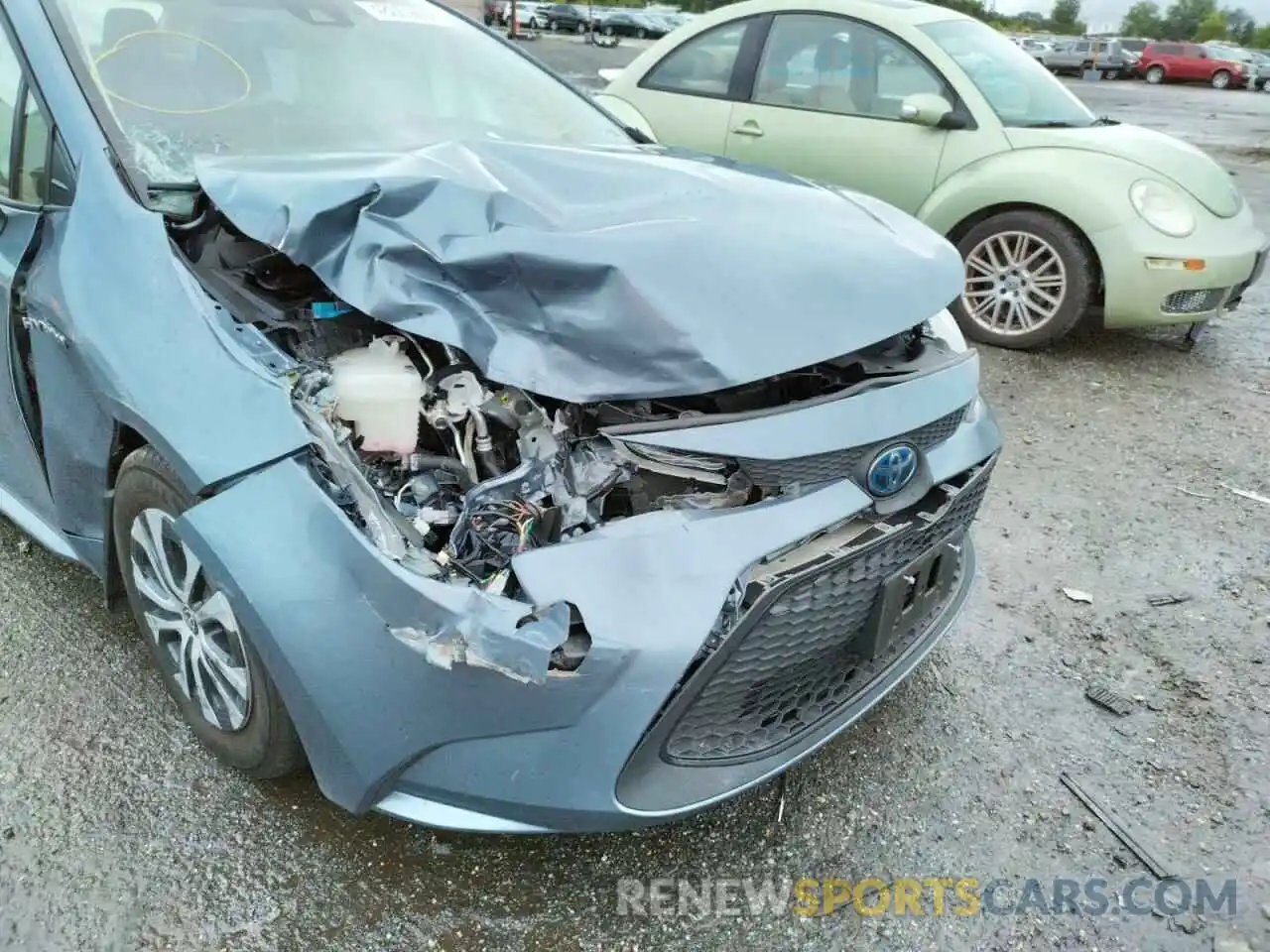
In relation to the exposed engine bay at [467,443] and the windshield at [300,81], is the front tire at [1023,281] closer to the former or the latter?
the windshield at [300,81]

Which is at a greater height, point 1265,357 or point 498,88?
point 498,88

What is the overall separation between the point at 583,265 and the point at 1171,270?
3.70 m

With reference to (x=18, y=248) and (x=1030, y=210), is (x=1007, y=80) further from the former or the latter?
(x=18, y=248)

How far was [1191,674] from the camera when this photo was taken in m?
2.68

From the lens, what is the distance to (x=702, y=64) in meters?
5.69

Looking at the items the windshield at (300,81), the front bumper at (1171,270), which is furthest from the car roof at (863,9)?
the windshield at (300,81)

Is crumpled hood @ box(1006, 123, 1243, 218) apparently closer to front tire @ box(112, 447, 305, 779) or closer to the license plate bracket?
the license plate bracket

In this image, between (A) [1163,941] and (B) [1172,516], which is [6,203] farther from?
(B) [1172,516]

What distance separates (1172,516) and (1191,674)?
0.98 metres

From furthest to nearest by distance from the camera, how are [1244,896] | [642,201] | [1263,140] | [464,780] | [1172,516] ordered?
1. [1263,140]
2. [1172,516]
3. [642,201]
4. [1244,896]
5. [464,780]

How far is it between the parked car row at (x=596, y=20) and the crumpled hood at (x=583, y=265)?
33265mm

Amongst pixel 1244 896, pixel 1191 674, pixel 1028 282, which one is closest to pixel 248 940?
pixel 1244 896

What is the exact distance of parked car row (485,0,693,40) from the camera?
35.0 meters

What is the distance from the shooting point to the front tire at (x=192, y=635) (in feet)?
6.26
